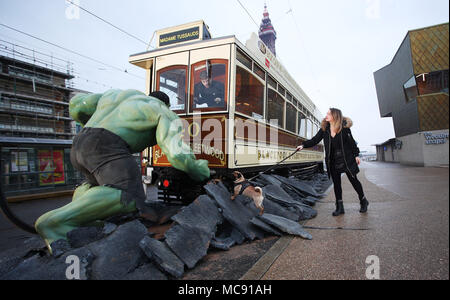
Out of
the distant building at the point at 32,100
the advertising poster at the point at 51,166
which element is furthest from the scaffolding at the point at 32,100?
the advertising poster at the point at 51,166

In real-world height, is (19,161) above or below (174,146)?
below

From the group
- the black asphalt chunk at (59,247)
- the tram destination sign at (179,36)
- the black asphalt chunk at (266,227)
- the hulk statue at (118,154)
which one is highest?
the tram destination sign at (179,36)

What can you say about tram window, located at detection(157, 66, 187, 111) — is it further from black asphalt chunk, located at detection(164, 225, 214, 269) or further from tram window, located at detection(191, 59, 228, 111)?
black asphalt chunk, located at detection(164, 225, 214, 269)

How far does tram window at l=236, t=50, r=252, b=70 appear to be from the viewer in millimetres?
3977

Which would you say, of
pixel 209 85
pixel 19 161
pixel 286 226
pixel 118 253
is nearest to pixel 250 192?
pixel 286 226

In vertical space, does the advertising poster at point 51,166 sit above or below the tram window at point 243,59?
below

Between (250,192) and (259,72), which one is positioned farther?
(259,72)

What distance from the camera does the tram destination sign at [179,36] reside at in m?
4.32

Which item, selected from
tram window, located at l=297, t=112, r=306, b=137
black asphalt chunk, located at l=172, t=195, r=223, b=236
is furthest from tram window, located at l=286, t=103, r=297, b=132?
black asphalt chunk, located at l=172, t=195, r=223, b=236

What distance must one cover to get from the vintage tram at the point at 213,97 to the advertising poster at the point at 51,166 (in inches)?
296

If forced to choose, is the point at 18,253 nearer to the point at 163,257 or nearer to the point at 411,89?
the point at 163,257

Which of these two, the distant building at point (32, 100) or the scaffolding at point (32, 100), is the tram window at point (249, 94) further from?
the scaffolding at point (32, 100)

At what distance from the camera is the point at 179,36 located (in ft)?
14.6

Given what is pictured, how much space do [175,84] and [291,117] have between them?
345 centimetres
